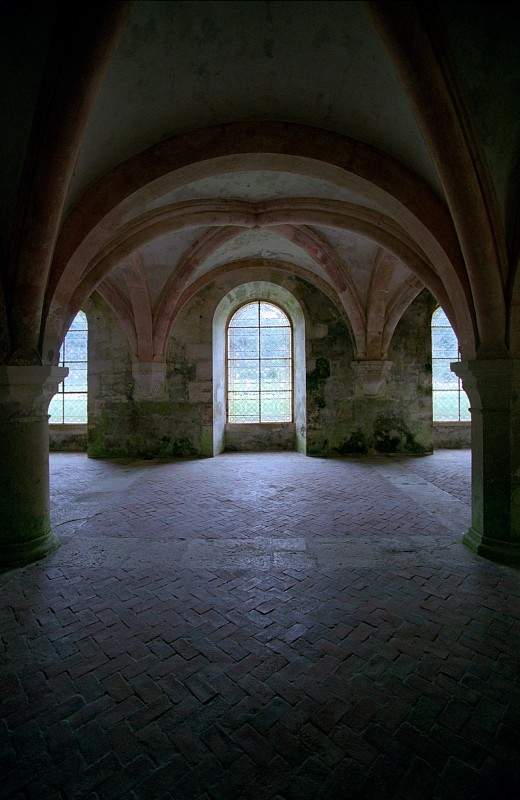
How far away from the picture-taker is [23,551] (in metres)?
3.68

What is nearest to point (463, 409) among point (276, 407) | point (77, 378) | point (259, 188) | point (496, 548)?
point (276, 407)

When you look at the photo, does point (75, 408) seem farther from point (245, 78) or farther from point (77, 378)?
point (245, 78)

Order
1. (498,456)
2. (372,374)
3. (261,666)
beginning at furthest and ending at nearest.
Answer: (372,374) < (498,456) < (261,666)

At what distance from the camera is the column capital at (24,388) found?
11.8ft

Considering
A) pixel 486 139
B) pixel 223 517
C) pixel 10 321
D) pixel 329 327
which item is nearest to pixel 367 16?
pixel 486 139

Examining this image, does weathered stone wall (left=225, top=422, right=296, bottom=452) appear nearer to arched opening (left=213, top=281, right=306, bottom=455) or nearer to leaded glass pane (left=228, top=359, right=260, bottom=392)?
arched opening (left=213, top=281, right=306, bottom=455)

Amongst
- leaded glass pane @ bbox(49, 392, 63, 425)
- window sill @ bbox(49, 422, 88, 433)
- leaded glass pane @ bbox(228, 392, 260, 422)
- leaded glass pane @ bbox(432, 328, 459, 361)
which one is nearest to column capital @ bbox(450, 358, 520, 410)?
leaded glass pane @ bbox(228, 392, 260, 422)

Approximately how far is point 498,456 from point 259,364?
25.0ft

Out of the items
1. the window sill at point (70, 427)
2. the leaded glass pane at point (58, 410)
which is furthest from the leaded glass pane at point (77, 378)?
the window sill at point (70, 427)

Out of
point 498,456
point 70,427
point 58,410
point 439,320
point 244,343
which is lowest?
point 70,427

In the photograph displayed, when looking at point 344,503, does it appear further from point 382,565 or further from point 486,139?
point 486,139

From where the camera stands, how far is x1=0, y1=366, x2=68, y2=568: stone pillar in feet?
12.0

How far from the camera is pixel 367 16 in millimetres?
2736

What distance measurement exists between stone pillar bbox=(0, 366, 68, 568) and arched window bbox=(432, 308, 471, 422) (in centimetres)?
992
